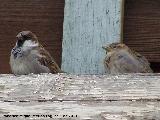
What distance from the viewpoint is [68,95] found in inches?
64.1

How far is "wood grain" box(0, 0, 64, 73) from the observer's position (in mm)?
2444

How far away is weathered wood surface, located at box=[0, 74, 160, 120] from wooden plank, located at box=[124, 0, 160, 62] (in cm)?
63

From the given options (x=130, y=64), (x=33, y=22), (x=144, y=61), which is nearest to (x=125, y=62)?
(x=130, y=64)

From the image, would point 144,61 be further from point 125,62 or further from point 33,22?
point 33,22

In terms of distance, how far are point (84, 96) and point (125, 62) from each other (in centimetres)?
105

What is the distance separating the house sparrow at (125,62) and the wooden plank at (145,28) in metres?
0.05

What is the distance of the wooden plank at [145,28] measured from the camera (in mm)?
2371

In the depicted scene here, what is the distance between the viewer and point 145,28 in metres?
2.38

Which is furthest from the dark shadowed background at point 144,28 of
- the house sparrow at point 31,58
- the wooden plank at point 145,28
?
the house sparrow at point 31,58

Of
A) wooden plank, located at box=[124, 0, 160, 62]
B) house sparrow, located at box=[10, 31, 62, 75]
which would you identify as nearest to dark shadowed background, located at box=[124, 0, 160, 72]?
wooden plank, located at box=[124, 0, 160, 62]

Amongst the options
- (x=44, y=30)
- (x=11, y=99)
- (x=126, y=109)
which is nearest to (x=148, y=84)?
(x=126, y=109)

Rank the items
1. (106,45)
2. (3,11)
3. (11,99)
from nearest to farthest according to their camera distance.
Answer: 1. (11,99)
2. (106,45)
3. (3,11)

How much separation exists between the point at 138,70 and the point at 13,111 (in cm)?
115

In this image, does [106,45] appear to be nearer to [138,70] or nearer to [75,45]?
[75,45]
